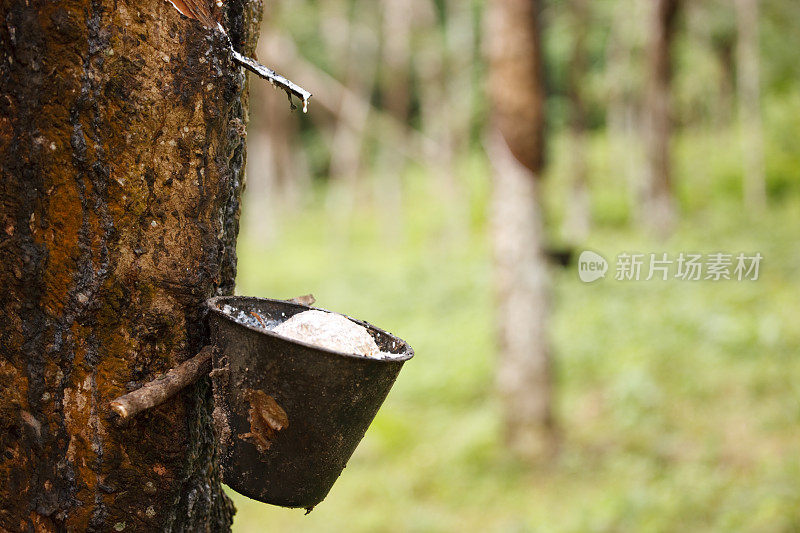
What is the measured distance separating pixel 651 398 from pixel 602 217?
7.44 meters

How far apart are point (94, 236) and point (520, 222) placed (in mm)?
4219

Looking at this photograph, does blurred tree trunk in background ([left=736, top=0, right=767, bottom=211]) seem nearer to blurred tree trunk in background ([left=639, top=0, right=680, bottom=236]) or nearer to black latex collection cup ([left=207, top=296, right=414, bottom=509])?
blurred tree trunk in background ([left=639, top=0, right=680, bottom=236])

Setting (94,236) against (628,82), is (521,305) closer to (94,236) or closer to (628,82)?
(94,236)

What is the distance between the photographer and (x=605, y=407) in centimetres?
594

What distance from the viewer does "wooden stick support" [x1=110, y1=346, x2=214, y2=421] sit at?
3.89 ft

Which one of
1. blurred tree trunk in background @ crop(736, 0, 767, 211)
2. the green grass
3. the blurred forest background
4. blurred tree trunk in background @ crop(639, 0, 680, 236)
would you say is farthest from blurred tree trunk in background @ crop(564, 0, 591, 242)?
blurred tree trunk in background @ crop(736, 0, 767, 211)

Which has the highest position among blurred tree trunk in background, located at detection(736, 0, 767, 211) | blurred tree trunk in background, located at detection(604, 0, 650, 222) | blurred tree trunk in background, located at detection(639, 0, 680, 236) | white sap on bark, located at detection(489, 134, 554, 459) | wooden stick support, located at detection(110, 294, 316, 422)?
blurred tree trunk in background, located at detection(604, 0, 650, 222)

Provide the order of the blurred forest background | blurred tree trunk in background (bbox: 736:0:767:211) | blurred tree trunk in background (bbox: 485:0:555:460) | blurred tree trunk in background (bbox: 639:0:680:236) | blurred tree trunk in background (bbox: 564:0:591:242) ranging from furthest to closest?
blurred tree trunk in background (bbox: 564:0:591:242) < blurred tree trunk in background (bbox: 736:0:767:211) < blurred tree trunk in background (bbox: 639:0:680:236) < blurred tree trunk in background (bbox: 485:0:555:460) < the blurred forest background

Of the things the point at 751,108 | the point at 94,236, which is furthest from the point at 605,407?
the point at 751,108

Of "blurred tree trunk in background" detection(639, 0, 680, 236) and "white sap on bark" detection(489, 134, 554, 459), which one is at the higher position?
"blurred tree trunk in background" detection(639, 0, 680, 236)

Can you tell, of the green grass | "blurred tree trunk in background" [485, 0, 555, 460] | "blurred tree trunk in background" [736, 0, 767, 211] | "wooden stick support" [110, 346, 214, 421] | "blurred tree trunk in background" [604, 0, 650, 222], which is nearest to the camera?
"wooden stick support" [110, 346, 214, 421]

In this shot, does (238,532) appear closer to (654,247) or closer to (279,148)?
(654,247)

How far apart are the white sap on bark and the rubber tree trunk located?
13.4ft

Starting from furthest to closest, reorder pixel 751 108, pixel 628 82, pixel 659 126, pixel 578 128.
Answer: pixel 628 82
pixel 751 108
pixel 578 128
pixel 659 126
